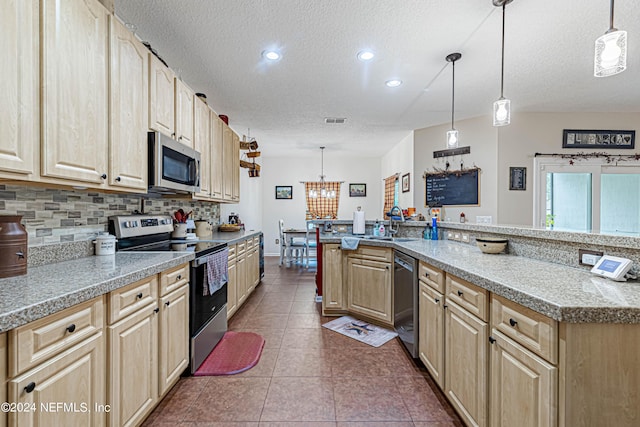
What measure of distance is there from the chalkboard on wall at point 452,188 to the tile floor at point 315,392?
2.63 m

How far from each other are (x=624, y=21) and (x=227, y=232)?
428 centimetres

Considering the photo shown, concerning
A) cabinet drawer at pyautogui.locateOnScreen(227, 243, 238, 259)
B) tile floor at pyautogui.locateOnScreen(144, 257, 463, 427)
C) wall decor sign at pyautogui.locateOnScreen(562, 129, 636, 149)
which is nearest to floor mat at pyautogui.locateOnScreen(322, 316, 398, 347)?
tile floor at pyautogui.locateOnScreen(144, 257, 463, 427)

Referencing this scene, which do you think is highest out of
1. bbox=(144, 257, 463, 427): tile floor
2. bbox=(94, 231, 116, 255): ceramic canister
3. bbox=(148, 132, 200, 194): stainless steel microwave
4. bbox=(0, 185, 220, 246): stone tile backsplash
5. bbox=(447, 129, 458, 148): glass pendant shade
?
bbox=(447, 129, 458, 148): glass pendant shade

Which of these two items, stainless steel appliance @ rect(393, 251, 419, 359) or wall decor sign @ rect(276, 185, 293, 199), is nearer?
stainless steel appliance @ rect(393, 251, 419, 359)

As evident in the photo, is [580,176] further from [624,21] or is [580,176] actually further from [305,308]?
[305,308]

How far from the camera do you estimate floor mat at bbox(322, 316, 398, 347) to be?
263cm

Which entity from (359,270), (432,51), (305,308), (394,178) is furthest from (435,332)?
(394,178)

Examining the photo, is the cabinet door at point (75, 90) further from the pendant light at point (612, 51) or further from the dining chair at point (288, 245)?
the dining chair at point (288, 245)

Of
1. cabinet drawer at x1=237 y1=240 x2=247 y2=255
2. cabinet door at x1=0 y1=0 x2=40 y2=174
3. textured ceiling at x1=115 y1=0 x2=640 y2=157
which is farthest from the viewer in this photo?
cabinet drawer at x1=237 y1=240 x2=247 y2=255

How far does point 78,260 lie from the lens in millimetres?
1668

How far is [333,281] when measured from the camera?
319cm

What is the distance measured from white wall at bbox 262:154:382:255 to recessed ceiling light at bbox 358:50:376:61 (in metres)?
4.71

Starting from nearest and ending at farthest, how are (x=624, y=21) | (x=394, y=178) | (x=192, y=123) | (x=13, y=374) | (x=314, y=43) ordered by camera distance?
(x=13, y=374)
(x=624, y=21)
(x=314, y=43)
(x=192, y=123)
(x=394, y=178)

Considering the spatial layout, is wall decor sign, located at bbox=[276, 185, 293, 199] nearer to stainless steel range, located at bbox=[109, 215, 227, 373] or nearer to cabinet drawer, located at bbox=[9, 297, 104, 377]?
stainless steel range, located at bbox=[109, 215, 227, 373]
